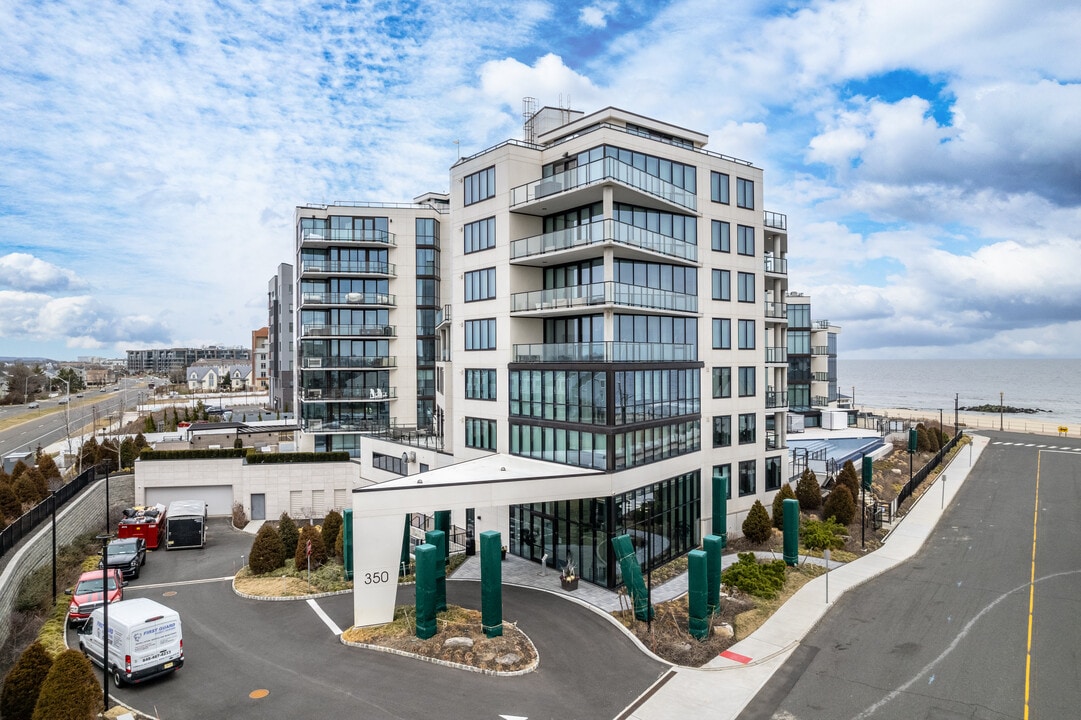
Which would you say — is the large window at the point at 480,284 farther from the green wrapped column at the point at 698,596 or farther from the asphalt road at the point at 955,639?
the asphalt road at the point at 955,639

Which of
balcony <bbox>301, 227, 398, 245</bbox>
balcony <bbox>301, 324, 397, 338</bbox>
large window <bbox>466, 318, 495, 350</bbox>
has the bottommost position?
large window <bbox>466, 318, 495, 350</bbox>

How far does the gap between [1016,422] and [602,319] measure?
101147mm

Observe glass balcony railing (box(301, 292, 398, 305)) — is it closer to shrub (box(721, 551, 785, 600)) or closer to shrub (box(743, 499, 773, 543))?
shrub (box(743, 499, 773, 543))

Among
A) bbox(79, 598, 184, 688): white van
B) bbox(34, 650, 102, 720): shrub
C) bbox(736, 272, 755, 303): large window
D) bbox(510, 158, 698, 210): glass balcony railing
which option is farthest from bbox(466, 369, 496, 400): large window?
bbox(34, 650, 102, 720): shrub

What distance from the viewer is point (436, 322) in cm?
5234

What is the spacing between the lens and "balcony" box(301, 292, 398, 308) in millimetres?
49500

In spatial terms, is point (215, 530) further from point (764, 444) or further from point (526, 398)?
point (764, 444)

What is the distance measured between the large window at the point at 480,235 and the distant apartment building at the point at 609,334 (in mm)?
98

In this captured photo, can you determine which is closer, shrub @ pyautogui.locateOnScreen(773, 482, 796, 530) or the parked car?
the parked car

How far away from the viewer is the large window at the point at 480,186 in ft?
102

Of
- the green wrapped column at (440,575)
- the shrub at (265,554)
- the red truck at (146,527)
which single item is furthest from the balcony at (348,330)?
the green wrapped column at (440,575)

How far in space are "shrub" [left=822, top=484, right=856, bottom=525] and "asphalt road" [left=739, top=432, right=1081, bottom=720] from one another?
3966mm

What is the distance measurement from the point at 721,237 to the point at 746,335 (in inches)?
229

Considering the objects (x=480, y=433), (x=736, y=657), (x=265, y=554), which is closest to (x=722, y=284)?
(x=480, y=433)
